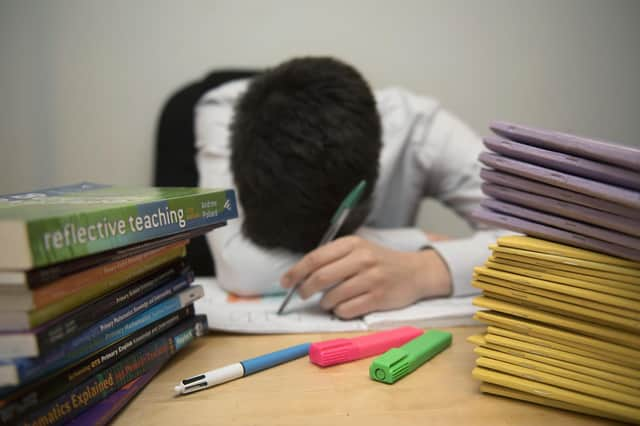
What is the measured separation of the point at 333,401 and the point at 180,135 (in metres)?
0.77

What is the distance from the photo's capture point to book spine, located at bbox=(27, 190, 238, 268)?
343mm

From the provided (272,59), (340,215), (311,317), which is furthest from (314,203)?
(272,59)

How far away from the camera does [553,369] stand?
0.44 metres

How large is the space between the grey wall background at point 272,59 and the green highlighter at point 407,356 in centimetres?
78

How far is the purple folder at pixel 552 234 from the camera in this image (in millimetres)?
421

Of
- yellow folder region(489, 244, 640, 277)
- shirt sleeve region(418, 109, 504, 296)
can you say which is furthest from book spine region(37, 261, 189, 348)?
shirt sleeve region(418, 109, 504, 296)

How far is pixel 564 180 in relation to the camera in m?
0.43

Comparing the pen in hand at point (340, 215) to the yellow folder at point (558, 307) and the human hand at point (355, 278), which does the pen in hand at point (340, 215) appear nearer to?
the human hand at point (355, 278)

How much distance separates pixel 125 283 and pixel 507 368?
1.20 feet

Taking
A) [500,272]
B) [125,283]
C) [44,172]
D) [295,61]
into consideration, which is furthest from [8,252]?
[44,172]

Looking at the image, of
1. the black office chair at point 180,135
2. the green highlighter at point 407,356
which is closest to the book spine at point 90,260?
the green highlighter at point 407,356

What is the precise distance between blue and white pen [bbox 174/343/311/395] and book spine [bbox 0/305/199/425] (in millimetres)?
62

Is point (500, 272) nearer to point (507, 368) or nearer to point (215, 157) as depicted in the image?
point (507, 368)

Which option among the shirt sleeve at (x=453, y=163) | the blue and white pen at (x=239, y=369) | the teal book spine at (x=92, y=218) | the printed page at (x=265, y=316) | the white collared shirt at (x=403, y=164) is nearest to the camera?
the teal book spine at (x=92, y=218)
